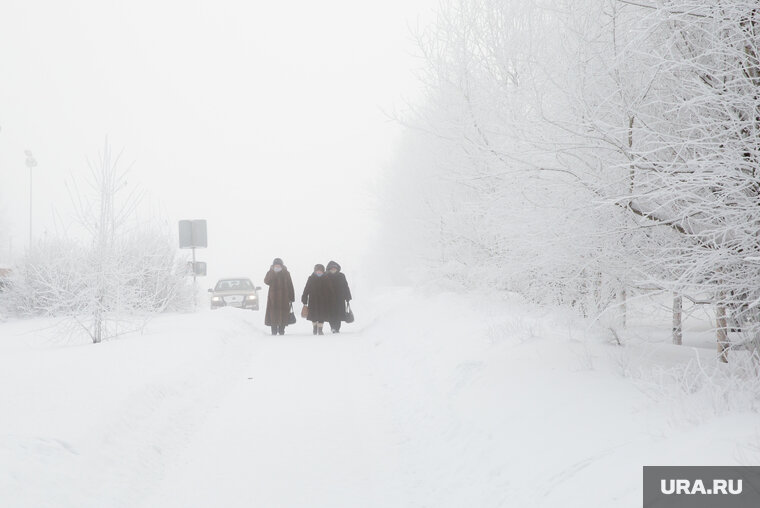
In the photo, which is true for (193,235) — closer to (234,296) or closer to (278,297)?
(234,296)

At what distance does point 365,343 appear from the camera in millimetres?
13023

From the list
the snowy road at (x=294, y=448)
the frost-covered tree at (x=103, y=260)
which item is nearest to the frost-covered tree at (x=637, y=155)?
the snowy road at (x=294, y=448)

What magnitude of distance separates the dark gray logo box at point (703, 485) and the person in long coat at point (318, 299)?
12528 mm

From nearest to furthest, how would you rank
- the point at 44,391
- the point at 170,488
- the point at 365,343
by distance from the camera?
the point at 170,488 < the point at 44,391 < the point at 365,343

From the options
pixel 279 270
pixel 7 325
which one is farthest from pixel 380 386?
pixel 7 325

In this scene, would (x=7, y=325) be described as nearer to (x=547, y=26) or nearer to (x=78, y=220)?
(x=78, y=220)

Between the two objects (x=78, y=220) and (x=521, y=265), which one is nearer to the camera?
(x=521, y=265)

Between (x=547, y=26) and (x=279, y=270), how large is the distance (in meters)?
10.00

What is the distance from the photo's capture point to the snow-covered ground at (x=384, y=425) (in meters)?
3.81

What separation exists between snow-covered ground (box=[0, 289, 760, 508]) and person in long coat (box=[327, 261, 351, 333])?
6.20 meters

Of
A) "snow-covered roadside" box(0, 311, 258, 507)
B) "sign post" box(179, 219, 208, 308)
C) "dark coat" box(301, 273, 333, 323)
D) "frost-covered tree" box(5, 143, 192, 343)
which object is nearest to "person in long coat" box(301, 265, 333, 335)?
"dark coat" box(301, 273, 333, 323)

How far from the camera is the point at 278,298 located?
607 inches

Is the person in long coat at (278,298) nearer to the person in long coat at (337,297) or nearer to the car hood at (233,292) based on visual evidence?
the person in long coat at (337,297)

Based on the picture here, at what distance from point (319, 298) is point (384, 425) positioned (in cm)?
913
